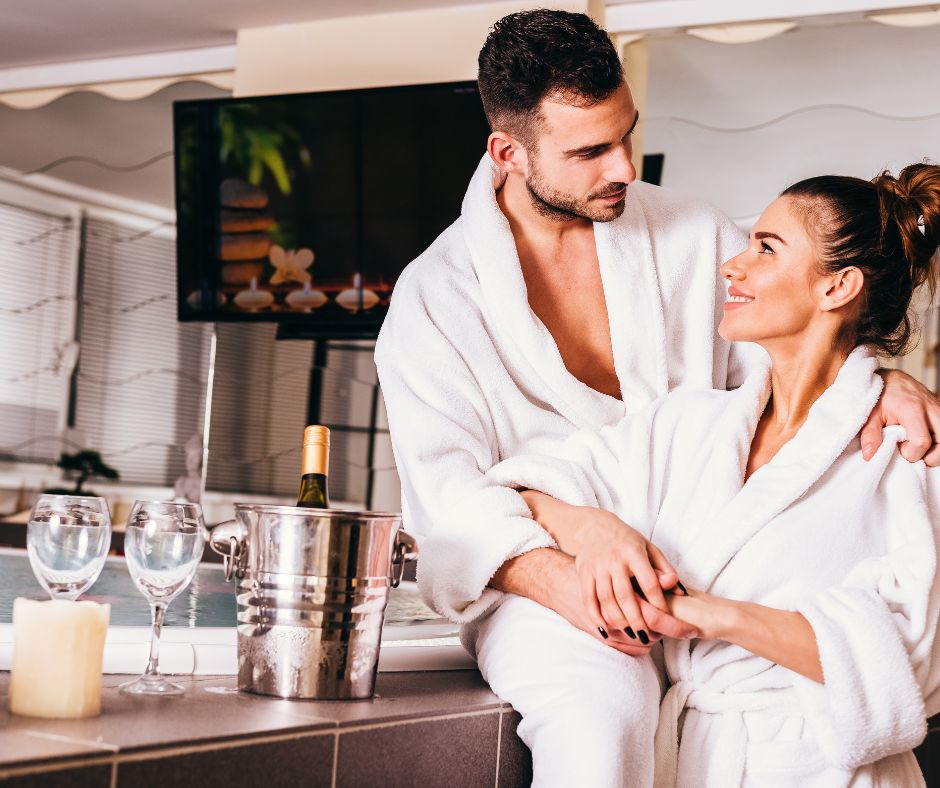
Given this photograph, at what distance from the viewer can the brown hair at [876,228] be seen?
1.46 m

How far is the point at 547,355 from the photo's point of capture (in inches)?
64.1

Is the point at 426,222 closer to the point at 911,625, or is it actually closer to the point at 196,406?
the point at 196,406

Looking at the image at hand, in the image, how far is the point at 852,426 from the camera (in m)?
1.38

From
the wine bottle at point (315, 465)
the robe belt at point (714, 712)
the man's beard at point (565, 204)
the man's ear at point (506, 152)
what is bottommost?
the robe belt at point (714, 712)

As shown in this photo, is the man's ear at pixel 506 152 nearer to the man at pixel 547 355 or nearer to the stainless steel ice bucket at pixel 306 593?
the man at pixel 547 355

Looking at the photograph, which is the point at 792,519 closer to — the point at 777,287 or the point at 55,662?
the point at 777,287

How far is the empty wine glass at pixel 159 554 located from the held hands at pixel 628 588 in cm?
42

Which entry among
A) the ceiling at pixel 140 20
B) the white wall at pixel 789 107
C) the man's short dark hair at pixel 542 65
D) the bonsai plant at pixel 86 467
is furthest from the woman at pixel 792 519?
the bonsai plant at pixel 86 467

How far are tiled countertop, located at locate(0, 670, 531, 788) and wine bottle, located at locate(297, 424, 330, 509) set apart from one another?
0.74 feet

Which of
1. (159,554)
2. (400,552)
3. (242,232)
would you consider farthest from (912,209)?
(242,232)

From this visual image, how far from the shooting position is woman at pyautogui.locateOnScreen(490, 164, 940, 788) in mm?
1209

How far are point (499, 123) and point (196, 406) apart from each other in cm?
362

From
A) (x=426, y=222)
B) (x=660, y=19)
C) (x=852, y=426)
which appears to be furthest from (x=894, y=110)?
(x=852, y=426)

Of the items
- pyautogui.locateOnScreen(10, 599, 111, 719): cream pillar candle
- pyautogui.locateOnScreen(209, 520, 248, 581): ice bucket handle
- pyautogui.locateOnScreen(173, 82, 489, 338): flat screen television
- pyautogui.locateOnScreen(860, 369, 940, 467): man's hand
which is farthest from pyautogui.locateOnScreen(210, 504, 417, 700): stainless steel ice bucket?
pyautogui.locateOnScreen(173, 82, 489, 338): flat screen television
